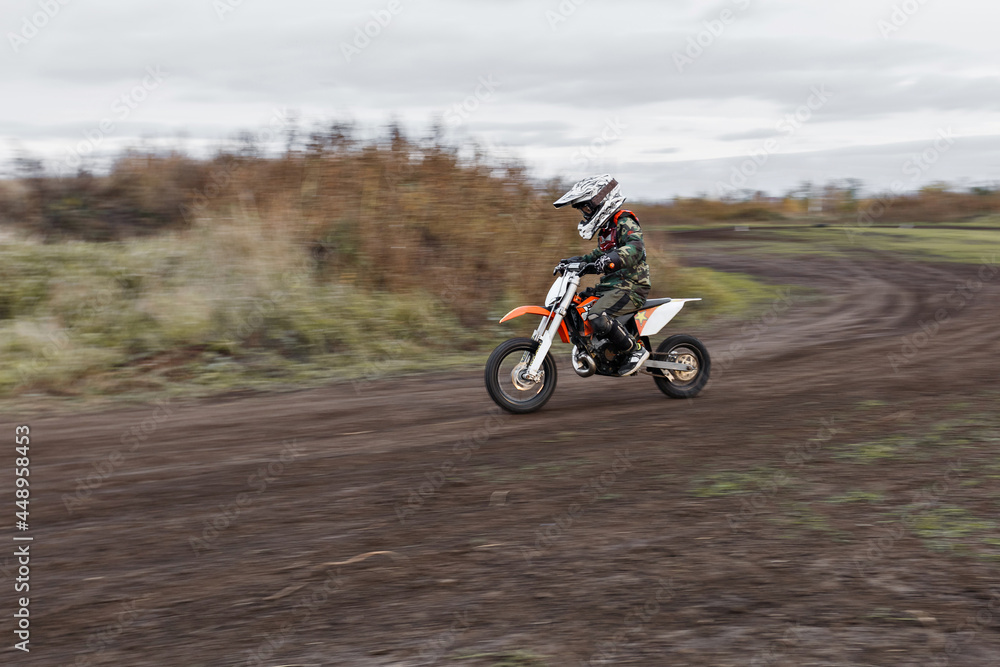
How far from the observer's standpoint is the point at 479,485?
6.02 meters

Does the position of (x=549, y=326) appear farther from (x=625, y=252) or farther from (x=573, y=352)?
(x=625, y=252)

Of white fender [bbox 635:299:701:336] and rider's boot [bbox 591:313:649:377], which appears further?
white fender [bbox 635:299:701:336]

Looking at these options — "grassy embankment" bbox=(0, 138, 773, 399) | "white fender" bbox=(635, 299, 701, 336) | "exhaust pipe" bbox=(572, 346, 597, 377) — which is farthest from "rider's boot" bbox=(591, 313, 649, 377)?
"grassy embankment" bbox=(0, 138, 773, 399)

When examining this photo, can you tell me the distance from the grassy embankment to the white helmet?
393 cm

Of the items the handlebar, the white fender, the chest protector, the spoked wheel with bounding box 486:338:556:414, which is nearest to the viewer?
the spoked wheel with bounding box 486:338:556:414

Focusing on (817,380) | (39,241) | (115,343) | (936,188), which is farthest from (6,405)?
(936,188)

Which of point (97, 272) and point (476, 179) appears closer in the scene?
point (97, 272)

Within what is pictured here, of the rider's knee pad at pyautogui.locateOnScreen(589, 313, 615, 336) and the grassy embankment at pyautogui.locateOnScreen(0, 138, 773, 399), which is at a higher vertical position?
the grassy embankment at pyautogui.locateOnScreen(0, 138, 773, 399)

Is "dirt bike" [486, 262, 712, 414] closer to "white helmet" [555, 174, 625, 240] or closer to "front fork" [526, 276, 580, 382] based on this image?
"front fork" [526, 276, 580, 382]

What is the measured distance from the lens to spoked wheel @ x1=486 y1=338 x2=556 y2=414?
7957 mm

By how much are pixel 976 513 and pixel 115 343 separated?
31.2 feet

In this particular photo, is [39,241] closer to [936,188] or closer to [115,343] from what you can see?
[115,343]

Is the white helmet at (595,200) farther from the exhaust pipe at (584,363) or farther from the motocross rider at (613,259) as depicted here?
the exhaust pipe at (584,363)

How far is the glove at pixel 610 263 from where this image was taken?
8148mm
